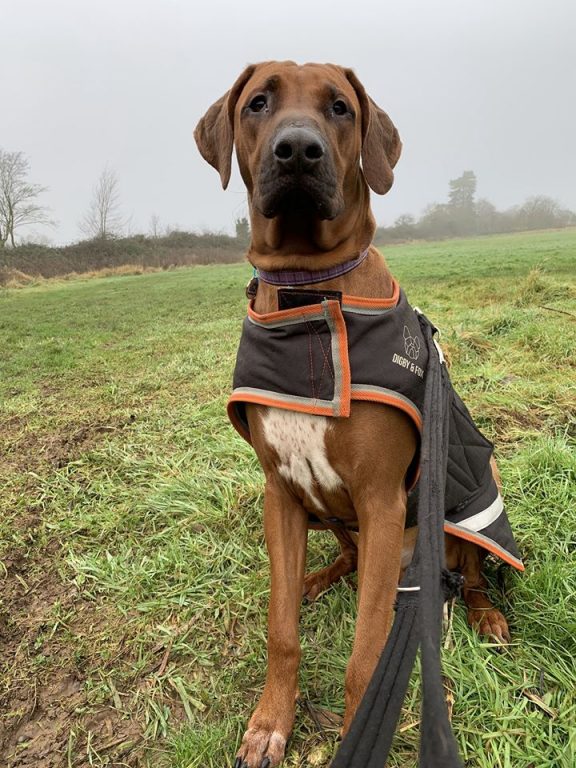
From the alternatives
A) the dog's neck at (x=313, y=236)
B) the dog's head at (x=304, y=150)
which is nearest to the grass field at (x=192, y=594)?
the dog's neck at (x=313, y=236)

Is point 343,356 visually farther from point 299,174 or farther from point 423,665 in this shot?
point 423,665

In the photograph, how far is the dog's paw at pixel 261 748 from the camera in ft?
6.51

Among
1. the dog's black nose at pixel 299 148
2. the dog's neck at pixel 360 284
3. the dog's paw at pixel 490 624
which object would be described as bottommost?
the dog's paw at pixel 490 624

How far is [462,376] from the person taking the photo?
5.18m

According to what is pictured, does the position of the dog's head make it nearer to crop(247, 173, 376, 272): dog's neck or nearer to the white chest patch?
crop(247, 173, 376, 272): dog's neck

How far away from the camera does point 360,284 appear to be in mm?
2184

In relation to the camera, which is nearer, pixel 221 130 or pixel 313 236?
pixel 313 236

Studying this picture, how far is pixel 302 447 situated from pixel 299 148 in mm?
1092

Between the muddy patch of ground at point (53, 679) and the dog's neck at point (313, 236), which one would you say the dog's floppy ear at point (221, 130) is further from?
the muddy patch of ground at point (53, 679)

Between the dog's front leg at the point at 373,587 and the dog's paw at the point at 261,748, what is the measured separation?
0.82ft

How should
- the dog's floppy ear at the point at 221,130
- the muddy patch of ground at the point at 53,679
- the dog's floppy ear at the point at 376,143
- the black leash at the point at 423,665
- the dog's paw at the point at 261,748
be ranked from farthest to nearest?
the dog's floppy ear at the point at 221,130 < the dog's floppy ear at the point at 376,143 < the muddy patch of ground at the point at 53,679 < the dog's paw at the point at 261,748 < the black leash at the point at 423,665

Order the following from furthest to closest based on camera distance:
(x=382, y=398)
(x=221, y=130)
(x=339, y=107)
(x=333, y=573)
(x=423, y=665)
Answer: (x=333, y=573) < (x=221, y=130) < (x=339, y=107) < (x=382, y=398) < (x=423, y=665)

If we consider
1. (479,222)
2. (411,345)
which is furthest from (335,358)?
(479,222)

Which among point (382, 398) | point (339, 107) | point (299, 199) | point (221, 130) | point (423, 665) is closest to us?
point (423, 665)
